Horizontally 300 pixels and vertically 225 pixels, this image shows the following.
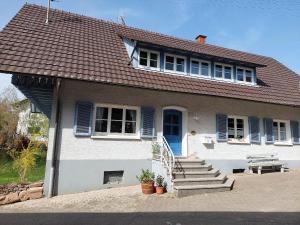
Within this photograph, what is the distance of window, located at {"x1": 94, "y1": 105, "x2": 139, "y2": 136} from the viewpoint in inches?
448

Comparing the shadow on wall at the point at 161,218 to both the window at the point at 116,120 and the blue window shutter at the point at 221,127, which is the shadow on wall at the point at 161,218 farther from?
the blue window shutter at the point at 221,127

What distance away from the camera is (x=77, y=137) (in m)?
10.7

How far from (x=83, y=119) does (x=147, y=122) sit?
2.64 metres

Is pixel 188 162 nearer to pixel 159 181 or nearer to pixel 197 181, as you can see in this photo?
pixel 197 181

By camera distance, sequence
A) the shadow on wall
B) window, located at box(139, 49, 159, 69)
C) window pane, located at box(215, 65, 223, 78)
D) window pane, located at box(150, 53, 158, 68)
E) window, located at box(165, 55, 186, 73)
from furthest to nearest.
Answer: window pane, located at box(215, 65, 223, 78) < window, located at box(165, 55, 186, 73) < window pane, located at box(150, 53, 158, 68) < window, located at box(139, 49, 159, 69) < the shadow on wall

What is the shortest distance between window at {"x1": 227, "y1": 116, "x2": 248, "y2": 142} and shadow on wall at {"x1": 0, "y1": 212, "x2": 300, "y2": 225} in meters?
7.07

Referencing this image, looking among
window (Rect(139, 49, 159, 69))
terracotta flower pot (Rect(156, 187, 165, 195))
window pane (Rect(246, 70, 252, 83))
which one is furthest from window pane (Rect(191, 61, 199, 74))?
terracotta flower pot (Rect(156, 187, 165, 195))

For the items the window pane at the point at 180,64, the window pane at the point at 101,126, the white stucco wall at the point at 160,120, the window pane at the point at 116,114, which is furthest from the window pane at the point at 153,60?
the window pane at the point at 101,126

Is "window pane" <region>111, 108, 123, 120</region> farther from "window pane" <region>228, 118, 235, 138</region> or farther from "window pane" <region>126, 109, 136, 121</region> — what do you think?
"window pane" <region>228, 118, 235, 138</region>

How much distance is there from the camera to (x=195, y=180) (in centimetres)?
982

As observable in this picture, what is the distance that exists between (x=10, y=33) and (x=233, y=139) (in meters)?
11.0

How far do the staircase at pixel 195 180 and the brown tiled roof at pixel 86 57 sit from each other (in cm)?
316

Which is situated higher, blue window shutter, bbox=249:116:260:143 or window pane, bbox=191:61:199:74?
window pane, bbox=191:61:199:74

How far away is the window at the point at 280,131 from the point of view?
15069mm
